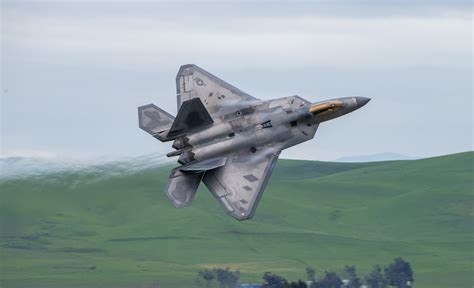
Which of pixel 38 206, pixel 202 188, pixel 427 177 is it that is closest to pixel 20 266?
pixel 38 206

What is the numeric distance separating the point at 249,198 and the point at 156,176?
384 feet

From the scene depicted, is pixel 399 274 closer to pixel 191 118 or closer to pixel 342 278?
pixel 342 278

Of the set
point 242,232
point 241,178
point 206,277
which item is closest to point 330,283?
point 206,277

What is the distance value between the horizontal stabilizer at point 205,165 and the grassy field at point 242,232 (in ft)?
174

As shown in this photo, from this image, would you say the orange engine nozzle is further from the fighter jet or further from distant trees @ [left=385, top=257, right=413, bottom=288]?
distant trees @ [left=385, top=257, right=413, bottom=288]

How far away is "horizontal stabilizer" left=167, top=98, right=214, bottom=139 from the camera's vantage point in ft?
175

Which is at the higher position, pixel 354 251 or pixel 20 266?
pixel 354 251

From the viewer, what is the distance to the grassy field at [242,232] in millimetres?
135750

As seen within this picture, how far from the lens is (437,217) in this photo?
7215 inches

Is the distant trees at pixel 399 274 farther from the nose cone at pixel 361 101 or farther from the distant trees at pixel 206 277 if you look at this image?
the nose cone at pixel 361 101

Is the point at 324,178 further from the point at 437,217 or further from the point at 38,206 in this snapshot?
the point at 38,206

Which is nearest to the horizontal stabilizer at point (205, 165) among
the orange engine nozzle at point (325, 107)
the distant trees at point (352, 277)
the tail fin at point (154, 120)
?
the tail fin at point (154, 120)

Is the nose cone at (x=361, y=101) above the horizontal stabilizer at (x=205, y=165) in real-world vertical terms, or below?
above

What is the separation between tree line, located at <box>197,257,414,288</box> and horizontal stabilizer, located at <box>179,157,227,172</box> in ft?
217
